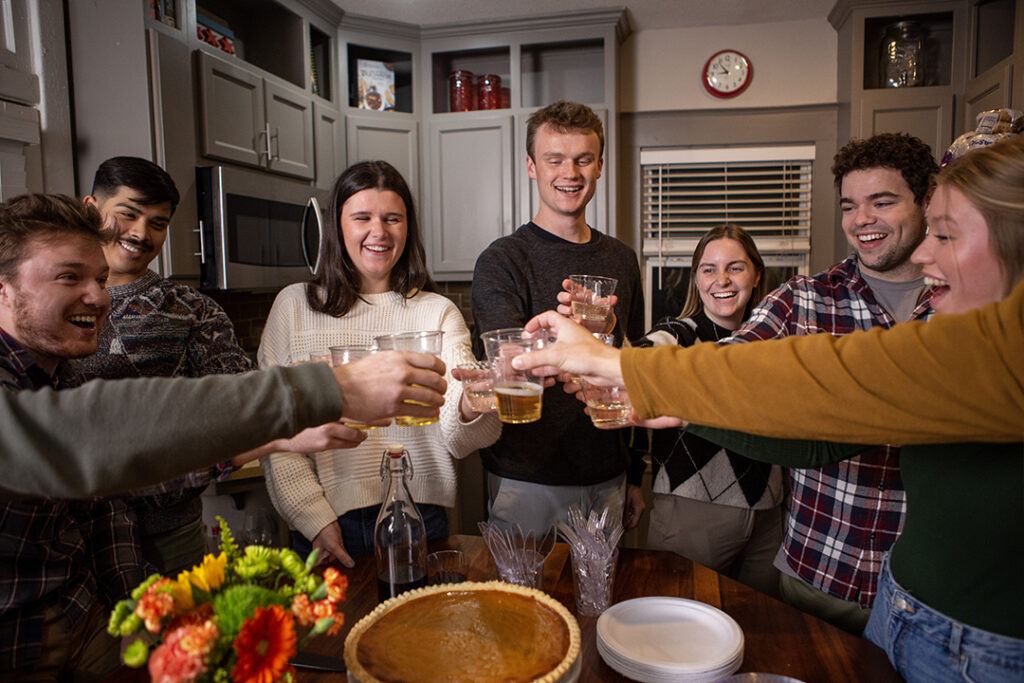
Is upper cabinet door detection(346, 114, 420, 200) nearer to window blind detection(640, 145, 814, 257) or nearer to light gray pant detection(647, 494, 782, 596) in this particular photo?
window blind detection(640, 145, 814, 257)

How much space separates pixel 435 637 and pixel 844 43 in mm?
4098

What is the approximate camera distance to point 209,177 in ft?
9.56

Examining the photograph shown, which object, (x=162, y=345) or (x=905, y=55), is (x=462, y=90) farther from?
(x=162, y=345)

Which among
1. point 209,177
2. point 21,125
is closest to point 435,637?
point 21,125

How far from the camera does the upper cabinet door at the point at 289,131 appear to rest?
3422mm

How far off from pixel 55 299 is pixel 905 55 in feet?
13.5

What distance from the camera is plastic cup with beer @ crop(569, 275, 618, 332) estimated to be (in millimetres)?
1619

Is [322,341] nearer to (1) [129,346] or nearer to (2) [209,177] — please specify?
(1) [129,346]

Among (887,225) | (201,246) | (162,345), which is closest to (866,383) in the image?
(887,225)

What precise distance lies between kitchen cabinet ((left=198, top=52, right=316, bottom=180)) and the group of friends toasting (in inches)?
42.4

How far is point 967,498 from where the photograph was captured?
1.14m

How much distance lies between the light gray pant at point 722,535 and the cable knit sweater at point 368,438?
27.4 inches

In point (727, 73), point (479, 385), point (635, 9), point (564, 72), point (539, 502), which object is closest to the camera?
point (479, 385)

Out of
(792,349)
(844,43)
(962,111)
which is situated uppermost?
(844,43)
